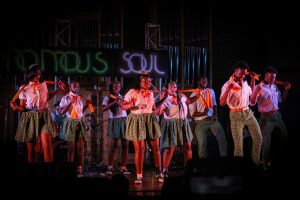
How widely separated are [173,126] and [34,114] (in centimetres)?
262

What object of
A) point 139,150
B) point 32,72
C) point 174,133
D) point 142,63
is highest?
point 142,63

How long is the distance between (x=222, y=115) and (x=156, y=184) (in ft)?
11.9

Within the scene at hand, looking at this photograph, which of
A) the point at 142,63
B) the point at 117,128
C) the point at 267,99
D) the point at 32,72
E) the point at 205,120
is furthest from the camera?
the point at 117,128

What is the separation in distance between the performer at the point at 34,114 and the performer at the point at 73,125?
80 cm

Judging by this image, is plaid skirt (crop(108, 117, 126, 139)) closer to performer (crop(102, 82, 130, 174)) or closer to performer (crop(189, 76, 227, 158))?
performer (crop(102, 82, 130, 174))

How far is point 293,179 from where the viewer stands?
227 inches

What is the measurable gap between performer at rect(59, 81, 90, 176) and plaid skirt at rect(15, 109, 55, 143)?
0.83 meters

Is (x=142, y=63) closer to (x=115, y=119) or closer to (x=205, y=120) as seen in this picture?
(x=115, y=119)

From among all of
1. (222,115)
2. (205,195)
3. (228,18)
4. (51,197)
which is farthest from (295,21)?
(51,197)

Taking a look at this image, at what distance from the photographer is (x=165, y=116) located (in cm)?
965

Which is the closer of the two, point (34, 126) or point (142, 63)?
point (34, 126)

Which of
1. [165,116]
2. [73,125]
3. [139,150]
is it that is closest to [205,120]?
[165,116]

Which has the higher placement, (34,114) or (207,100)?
(207,100)

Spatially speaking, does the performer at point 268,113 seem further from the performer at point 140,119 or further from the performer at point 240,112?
the performer at point 140,119
